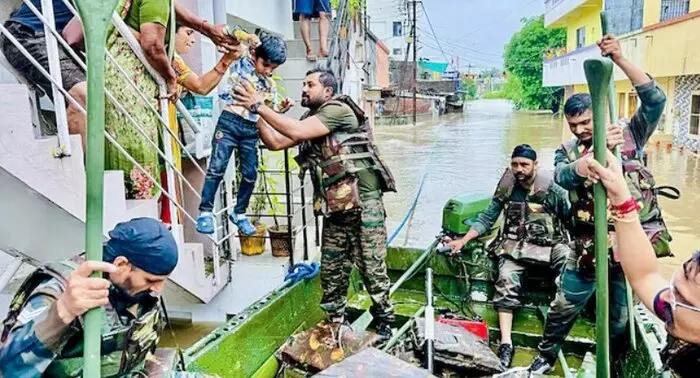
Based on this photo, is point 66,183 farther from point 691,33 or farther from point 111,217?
point 691,33

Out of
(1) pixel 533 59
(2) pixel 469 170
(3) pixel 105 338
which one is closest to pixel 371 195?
(3) pixel 105 338

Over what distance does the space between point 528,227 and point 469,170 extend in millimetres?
10307

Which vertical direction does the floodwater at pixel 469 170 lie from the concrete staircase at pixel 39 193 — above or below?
below

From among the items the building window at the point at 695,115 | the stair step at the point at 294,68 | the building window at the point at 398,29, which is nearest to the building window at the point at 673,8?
the building window at the point at 695,115

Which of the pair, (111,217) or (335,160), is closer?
(111,217)

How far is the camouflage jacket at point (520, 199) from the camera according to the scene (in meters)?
3.04

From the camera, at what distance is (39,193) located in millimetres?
2139

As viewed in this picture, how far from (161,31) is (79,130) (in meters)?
0.59

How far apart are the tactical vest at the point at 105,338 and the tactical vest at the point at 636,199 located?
200cm

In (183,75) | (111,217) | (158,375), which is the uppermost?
(183,75)

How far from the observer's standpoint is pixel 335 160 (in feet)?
9.83

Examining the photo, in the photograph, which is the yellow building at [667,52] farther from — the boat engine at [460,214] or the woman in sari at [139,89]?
the woman in sari at [139,89]

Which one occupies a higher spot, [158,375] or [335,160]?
[335,160]

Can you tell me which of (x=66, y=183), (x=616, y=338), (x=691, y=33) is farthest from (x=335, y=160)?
(x=691, y=33)
